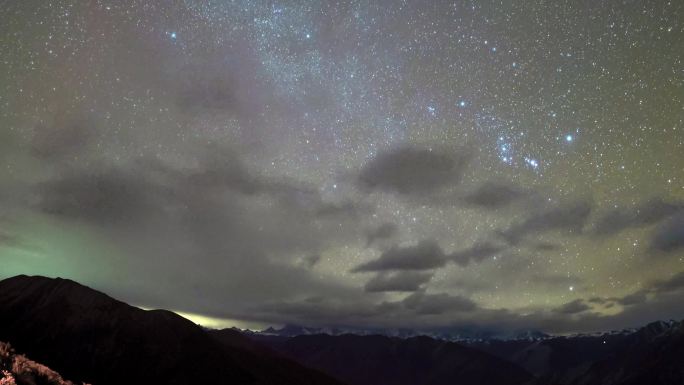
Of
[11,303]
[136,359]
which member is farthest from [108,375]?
[11,303]

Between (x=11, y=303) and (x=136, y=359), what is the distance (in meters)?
69.5

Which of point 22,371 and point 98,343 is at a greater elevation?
point 22,371

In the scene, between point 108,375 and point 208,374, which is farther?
point 208,374

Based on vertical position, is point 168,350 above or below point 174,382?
above

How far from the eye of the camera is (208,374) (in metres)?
191

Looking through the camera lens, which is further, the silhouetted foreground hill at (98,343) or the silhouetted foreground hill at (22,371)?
the silhouetted foreground hill at (98,343)

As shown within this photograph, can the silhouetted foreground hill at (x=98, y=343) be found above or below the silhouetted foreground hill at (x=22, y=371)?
below

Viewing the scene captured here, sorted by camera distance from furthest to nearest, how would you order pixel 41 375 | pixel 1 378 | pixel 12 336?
1. pixel 12 336
2. pixel 41 375
3. pixel 1 378

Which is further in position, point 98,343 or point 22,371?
point 98,343

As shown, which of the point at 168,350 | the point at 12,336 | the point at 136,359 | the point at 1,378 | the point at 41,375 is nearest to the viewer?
the point at 1,378

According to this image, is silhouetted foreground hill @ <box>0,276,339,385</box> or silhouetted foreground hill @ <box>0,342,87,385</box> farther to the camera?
silhouetted foreground hill @ <box>0,276,339,385</box>

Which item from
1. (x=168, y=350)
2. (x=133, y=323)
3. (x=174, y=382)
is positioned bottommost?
(x=174, y=382)

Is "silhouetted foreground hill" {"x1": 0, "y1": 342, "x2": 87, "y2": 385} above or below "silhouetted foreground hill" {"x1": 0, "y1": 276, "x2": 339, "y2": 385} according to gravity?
above

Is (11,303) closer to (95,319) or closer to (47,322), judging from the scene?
(47,322)
